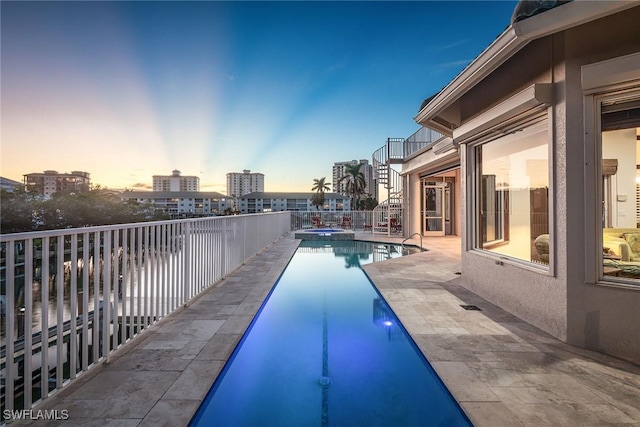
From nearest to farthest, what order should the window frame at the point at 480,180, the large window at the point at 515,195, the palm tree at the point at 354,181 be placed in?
1. the window frame at the point at 480,180
2. the large window at the point at 515,195
3. the palm tree at the point at 354,181

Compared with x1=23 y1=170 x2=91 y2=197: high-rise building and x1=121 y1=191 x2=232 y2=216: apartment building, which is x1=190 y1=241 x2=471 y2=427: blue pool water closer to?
x1=23 y1=170 x2=91 y2=197: high-rise building

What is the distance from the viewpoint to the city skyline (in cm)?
902

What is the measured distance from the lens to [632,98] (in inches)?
108

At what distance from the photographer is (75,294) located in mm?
2145

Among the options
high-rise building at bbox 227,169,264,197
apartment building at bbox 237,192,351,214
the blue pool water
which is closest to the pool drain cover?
the blue pool water

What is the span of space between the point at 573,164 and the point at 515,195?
1.41 meters

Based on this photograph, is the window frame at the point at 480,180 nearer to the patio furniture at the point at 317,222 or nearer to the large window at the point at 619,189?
the large window at the point at 619,189

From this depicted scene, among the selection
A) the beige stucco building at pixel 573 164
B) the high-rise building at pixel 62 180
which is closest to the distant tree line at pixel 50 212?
the high-rise building at pixel 62 180

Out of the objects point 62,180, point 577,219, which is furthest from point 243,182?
point 577,219

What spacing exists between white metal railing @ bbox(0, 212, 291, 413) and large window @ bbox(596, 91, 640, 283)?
450 centimetres

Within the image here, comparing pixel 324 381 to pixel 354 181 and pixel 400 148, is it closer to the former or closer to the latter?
pixel 400 148

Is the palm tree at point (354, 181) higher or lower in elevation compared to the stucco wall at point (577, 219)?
higher

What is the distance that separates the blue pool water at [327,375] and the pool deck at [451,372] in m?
0.14

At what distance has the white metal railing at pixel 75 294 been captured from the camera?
1.76 metres
